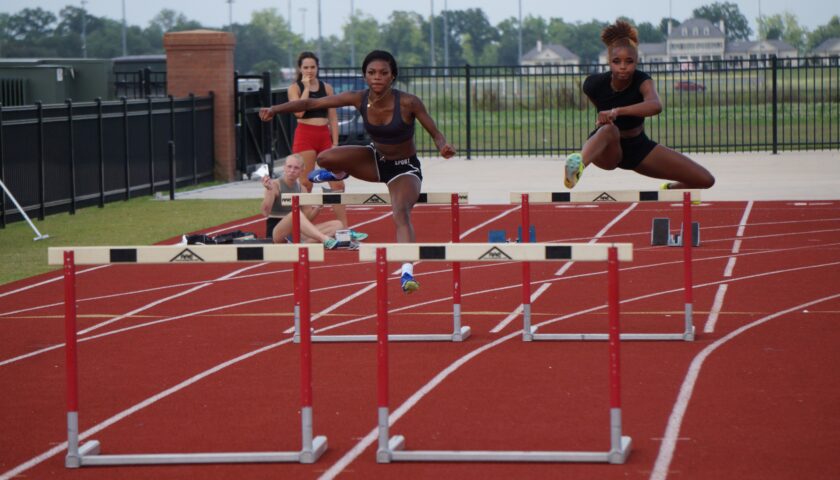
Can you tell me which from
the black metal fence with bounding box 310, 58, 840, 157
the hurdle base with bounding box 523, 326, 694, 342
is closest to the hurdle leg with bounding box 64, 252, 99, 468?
the hurdle base with bounding box 523, 326, 694, 342

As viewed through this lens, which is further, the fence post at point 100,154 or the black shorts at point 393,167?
the fence post at point 100,154

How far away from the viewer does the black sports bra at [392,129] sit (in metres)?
10.8

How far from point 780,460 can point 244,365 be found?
4.11 metres

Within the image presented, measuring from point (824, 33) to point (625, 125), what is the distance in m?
145

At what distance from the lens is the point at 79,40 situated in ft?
433

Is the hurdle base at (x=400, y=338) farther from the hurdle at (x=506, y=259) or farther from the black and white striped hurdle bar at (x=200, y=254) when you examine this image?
the black and white striped hurdle bar at (x=200, y=254)

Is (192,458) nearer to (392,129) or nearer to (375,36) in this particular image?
(392,129)

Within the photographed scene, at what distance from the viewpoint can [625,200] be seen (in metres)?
10.1

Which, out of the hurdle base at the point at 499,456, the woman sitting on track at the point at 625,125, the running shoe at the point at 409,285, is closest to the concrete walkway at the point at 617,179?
the woman sitting on track at the point at 625,125

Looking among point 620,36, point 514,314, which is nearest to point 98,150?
point 514,314

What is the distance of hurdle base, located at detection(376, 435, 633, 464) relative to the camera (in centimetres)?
717

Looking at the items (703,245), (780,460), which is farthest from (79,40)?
(780,460)

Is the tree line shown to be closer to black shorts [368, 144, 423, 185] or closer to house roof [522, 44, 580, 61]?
house roof [522, 44, 580, 61]

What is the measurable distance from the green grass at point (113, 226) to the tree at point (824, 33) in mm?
132398
